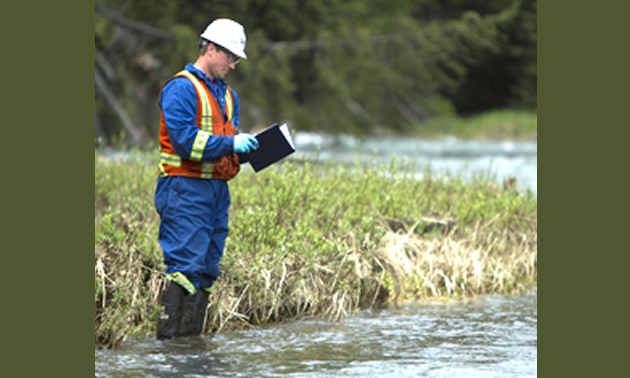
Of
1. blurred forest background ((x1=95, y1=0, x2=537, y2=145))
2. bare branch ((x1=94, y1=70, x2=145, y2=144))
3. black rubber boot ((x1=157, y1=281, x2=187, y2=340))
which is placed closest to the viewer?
black rubber boot ((x1=157, y1=281, x2=187, y2=340))

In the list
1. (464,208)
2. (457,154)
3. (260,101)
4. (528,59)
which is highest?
(528,59)

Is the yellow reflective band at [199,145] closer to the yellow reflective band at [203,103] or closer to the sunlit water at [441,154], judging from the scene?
the yellow reflective band at [203,103]

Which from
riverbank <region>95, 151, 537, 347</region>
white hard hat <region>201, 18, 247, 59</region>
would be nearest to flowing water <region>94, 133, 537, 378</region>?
riverbank <region>95, 151, 537, 347</region>

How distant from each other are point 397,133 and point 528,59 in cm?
1607

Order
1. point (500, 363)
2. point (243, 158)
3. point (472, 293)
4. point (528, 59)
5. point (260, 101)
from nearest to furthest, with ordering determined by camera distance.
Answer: point (500, 363) < point (243, 158) < point (472, 293) < point (260, 101) < point (528, 59)

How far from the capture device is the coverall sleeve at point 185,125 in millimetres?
5277

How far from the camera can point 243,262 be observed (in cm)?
628

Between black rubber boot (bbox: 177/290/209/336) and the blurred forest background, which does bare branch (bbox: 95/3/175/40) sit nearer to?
the blurred forest background

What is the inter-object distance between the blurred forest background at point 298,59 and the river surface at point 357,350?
13.4m

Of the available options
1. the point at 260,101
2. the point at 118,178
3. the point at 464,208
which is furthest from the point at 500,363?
the point at 260,101

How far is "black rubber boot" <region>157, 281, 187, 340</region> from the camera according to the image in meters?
5.59

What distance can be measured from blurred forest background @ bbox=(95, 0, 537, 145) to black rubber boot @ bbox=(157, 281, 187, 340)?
44.2ft

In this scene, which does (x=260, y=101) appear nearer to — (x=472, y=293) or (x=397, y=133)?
(x=397, y=133)

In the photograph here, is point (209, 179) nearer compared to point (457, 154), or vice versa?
point (209, 179)
